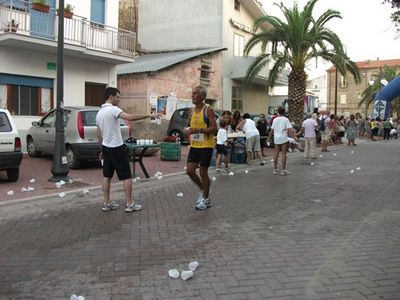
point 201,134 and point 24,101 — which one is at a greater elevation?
point 24,101

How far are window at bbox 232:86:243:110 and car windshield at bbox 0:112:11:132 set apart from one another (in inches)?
793

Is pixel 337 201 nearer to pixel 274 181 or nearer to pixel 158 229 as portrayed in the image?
pixel 274 181

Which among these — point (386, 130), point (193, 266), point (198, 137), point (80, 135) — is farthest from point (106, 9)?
point (386, 130)

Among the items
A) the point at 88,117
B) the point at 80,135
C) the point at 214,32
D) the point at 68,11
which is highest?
the point at 214,32

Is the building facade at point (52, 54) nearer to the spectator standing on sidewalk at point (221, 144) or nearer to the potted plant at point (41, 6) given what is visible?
the potted plant at point (41, 6)

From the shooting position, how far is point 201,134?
24.9ft

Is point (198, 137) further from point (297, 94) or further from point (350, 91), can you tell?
point (350, 91)

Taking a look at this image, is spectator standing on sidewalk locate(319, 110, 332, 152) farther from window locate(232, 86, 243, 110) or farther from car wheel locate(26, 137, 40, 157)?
car wheel locate(26, 137, 40, 157)

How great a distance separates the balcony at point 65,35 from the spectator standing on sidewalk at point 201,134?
950 cm

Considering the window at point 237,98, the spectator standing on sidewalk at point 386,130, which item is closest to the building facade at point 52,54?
the window at point 237,98

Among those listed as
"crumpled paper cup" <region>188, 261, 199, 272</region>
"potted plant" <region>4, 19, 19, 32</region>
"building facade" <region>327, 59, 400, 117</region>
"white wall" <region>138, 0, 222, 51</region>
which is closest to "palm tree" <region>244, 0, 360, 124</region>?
"white wall" <region>138, 0, 222, 51</region>

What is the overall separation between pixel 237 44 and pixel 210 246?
997 inches

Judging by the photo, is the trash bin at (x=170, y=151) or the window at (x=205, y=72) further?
the window at (x=205, y=72)

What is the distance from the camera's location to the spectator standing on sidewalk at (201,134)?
7.53 m
